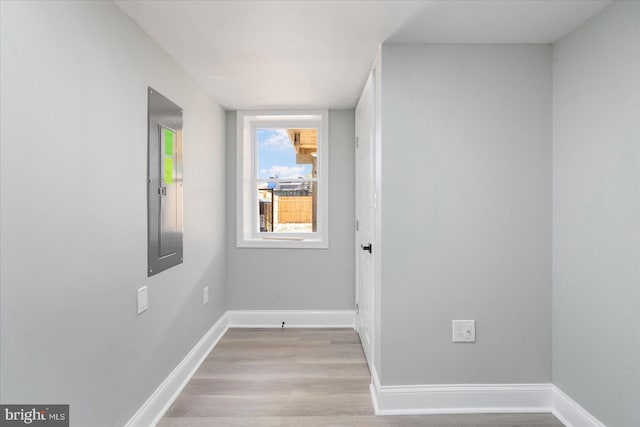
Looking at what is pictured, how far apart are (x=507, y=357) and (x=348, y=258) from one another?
6.01ft

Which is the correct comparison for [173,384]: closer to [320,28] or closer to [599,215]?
[320,28]

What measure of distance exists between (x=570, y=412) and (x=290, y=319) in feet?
8.00

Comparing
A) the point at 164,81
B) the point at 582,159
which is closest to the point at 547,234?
the point at 582,159

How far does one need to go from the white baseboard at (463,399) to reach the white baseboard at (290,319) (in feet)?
5.19

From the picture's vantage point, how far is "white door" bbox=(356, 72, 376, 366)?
2.70m

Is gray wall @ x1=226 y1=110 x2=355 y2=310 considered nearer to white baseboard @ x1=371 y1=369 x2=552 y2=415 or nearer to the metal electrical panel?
the metal electrical panel

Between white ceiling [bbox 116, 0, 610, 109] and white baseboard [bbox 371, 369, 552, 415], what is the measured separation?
2.06 meters

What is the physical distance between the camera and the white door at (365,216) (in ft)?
8.86

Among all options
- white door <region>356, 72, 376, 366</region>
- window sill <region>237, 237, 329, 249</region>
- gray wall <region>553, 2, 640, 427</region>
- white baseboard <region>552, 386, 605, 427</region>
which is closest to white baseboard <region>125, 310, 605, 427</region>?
white baseboard <region>552, 386, 605, 427</region>

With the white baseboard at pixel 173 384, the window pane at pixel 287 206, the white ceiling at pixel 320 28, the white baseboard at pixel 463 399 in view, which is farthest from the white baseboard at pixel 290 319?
the white ceiling at pixel 320 28

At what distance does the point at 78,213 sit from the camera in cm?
151

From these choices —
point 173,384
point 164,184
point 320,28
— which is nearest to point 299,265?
point 173,384

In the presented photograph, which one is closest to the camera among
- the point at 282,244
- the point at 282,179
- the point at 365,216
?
the point at 365,216

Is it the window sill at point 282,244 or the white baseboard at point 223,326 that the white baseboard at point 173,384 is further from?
the window sill at point 282,244
